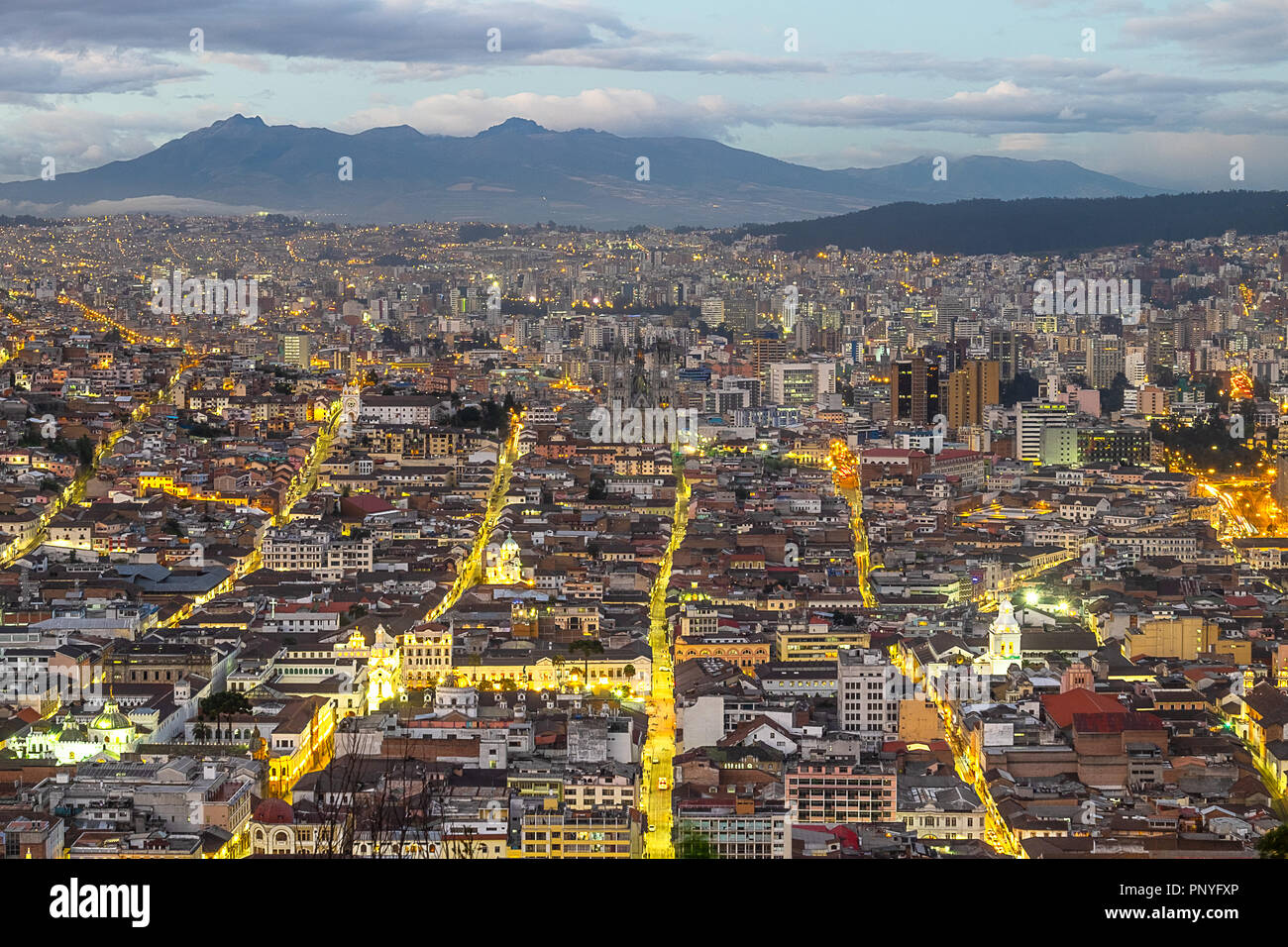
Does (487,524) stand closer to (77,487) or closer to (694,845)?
(77,487)

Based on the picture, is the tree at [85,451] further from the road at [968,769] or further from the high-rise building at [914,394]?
the road at [968,769]

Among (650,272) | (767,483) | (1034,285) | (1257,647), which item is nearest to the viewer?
(1257,647)

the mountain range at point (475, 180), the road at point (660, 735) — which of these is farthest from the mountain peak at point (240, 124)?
the road at point (660, 735)

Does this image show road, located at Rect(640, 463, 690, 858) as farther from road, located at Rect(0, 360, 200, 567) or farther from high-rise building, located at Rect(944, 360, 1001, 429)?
high-rise building, located at Rect(944, 360, 1001, 429)

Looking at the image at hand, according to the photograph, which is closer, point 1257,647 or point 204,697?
point 204,697
